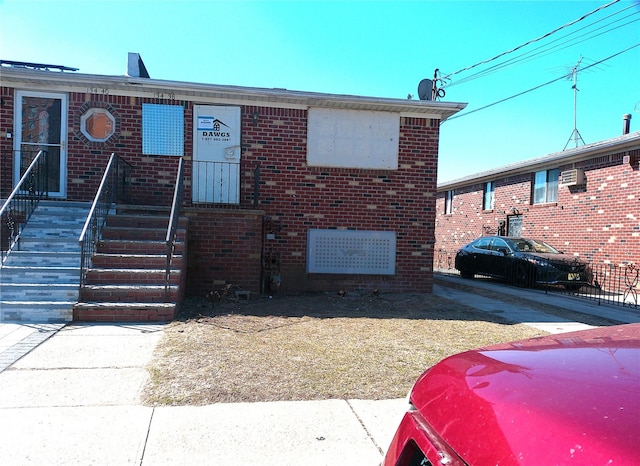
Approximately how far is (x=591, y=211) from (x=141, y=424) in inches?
543

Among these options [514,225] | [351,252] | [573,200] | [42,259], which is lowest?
[42,259]

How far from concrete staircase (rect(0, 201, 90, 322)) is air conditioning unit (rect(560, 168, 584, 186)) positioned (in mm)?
13378

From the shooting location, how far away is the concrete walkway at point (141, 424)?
273cm

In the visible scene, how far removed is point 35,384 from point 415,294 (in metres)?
7.14

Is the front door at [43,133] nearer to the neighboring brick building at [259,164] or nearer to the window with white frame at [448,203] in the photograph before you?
the neighboring brick building at [259,164]

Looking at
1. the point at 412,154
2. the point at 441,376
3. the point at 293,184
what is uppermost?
the point at 412,154

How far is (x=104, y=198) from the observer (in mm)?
8211

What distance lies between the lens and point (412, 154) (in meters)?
9.52

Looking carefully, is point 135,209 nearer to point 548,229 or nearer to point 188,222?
point 188,222

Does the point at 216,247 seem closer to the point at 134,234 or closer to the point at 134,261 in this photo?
the point at 134,234

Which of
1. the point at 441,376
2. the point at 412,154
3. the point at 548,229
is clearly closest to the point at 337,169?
the point at 412,154

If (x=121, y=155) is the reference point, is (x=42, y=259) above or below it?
below

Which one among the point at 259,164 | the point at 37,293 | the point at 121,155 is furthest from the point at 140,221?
the point at 259,164

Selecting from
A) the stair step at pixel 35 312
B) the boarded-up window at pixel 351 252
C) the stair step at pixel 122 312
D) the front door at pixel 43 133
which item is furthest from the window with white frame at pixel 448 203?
the stair step at pixel 35 312
